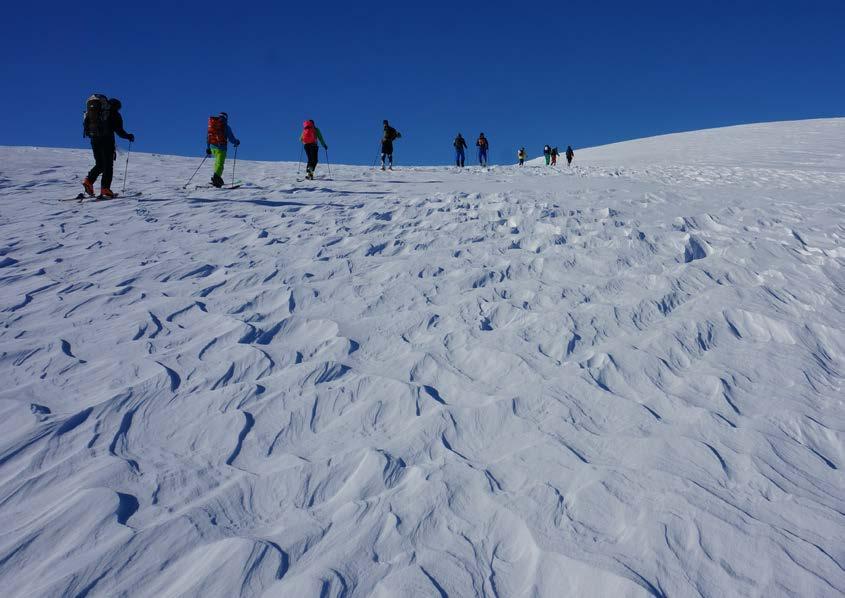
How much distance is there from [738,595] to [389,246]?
5.59 m

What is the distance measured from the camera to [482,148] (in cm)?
2512

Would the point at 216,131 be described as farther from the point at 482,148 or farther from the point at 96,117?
the point at 482,148

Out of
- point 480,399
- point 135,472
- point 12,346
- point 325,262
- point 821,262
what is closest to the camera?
point 135,472

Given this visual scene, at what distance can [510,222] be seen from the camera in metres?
7.91

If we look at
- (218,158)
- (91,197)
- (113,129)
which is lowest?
(91,197)

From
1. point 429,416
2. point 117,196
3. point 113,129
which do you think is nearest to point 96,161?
point 113,129

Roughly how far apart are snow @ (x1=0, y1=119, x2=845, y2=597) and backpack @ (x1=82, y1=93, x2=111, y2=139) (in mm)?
3459

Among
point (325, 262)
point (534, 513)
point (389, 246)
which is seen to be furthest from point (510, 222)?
point (534, 513)

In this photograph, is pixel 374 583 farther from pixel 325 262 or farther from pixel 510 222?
pixel 510 222

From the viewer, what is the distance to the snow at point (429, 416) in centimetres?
225

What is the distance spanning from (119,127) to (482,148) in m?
18.6

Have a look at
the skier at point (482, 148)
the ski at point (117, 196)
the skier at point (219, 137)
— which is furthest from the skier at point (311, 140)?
the skier at point (482, 148)

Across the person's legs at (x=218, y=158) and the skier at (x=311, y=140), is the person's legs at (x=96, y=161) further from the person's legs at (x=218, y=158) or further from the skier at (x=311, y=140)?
the skier at (x=311, y=140)

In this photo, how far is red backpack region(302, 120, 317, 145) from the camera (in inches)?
537
